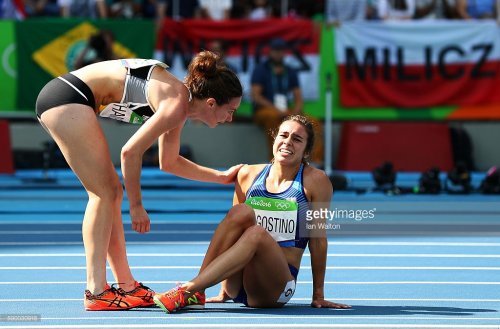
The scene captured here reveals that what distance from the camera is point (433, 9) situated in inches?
596

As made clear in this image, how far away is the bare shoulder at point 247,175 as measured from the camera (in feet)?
20.3

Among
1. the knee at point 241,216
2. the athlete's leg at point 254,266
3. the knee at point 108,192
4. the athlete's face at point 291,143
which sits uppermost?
the athlete's face at point 291,143

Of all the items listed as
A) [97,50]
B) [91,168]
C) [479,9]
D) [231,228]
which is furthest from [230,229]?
[479,9]

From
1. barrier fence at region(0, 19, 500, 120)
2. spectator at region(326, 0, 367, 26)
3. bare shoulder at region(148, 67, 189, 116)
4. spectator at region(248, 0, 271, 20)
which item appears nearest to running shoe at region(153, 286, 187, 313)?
bare shoulder at region(148, 67, 189, 116)

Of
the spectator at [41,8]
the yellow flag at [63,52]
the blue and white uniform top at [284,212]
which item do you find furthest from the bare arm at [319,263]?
the spectator at [41,8]

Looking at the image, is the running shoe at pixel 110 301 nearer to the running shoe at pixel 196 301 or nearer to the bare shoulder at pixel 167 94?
the running shoe at pixel 196 301

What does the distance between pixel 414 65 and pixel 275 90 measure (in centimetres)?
206

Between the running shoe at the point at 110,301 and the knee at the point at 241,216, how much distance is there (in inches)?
27.9

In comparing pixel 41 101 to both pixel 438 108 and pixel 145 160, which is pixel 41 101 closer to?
pixel 145 160

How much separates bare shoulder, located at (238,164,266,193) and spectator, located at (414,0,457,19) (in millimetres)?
9417

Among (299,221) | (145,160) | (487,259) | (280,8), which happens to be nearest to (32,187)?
(145,160)

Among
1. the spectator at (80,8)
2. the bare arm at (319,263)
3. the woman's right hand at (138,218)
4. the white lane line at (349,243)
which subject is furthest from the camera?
the spectator at (80,8)

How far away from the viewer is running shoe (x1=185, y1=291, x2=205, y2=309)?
18.5 feet

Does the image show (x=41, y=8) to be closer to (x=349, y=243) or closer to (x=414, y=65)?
(x=414, y=65)
